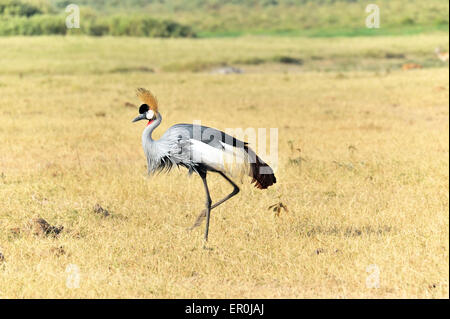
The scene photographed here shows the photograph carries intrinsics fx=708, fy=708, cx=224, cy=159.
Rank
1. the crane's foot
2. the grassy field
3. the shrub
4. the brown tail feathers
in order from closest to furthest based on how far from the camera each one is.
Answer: the grassy field, the brown tail feathers, the crane's foot, the shrub

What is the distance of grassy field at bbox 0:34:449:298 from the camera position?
5.04 metres

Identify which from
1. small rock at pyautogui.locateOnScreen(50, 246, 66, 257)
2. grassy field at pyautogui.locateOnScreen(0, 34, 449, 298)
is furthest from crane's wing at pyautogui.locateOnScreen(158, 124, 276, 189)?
small rock at pyautogui.locateOnScreen(50, 246, 66, 257)

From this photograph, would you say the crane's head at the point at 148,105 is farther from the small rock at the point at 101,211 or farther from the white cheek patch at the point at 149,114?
the small rock at the point at 101,211

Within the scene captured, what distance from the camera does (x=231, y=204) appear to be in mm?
7445

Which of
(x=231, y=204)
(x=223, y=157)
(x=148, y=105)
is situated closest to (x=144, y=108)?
(x=148, y=105)

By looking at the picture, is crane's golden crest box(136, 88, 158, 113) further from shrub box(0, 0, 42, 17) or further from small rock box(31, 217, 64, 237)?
shrub box(0, 0, 42, 17)

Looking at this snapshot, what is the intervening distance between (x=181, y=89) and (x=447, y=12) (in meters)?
64.7

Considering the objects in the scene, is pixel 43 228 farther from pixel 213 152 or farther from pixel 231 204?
pixel 231 204

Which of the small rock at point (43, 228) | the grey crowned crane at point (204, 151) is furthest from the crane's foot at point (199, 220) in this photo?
the small rock at point (43, 228)

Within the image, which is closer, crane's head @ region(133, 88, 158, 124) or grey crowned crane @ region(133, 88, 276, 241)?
grey crowned crane @ region(133, 88, 276, 241)

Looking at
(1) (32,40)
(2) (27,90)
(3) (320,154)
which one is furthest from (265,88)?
(1) (32,40)

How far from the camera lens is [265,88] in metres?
20.5

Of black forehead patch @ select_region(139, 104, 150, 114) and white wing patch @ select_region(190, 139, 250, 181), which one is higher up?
black forehead patch @ select_region(139, 104, 150, 114)

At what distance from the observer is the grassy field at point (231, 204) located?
5.04 meters
